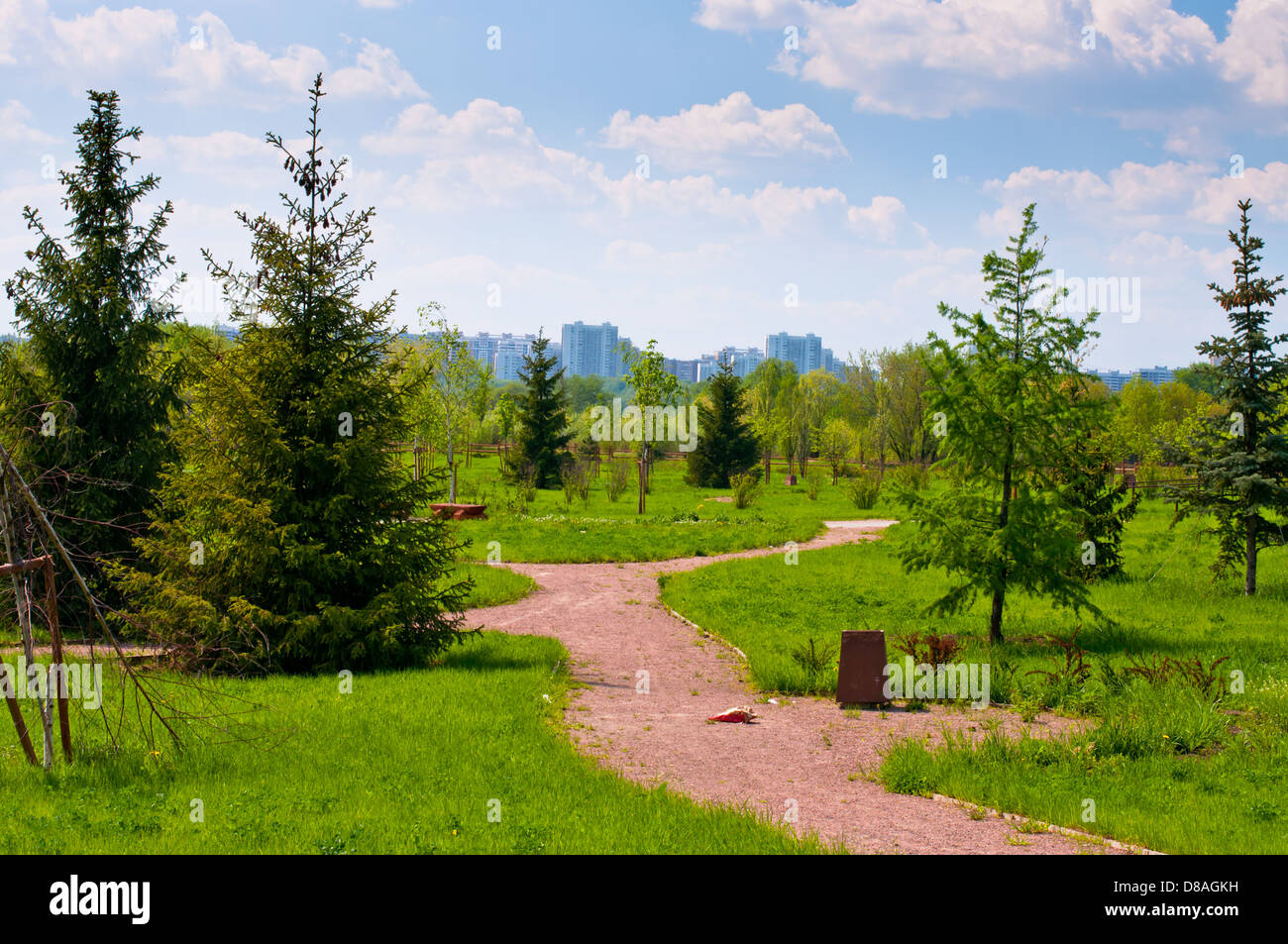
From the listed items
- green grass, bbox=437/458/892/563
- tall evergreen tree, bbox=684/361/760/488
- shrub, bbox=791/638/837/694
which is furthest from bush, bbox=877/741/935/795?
tall evergreen tree, bbox=684/361/760/488

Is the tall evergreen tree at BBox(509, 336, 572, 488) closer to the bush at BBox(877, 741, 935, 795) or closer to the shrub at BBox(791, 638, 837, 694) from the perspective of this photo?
the shrub at BBox(791, 638, 837, 694)

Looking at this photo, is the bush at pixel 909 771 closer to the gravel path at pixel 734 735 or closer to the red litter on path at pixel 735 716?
the gravel path at pixel 734 735

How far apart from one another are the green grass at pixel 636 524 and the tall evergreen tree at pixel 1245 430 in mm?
7168

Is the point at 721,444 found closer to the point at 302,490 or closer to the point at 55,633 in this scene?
the point at 302,490

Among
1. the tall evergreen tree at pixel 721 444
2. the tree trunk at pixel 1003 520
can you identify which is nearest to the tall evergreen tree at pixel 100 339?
the tree trunk at pixel 1003 520

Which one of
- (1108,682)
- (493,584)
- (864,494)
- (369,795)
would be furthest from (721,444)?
(369,795)

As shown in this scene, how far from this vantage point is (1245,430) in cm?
1991

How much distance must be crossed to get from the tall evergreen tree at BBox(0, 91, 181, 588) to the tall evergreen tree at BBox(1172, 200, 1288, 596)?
2169cm

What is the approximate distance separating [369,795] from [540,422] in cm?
4091

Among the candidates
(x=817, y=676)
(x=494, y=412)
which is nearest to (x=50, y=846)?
(x=817, y=676)

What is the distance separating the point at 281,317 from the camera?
526 inches
